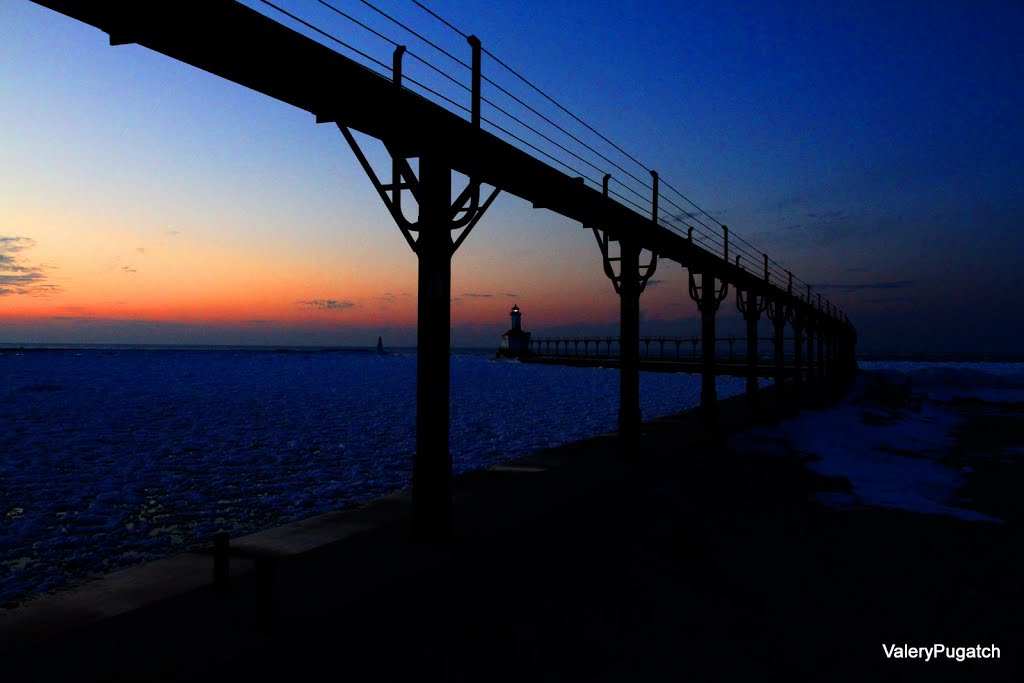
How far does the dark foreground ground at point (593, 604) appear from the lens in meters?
5.06

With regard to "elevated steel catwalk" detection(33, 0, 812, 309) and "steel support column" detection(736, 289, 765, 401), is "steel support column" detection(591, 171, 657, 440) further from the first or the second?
"steel support column" detection(736, 289, 765, 401)

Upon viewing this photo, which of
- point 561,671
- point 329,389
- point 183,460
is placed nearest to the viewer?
point 561,671

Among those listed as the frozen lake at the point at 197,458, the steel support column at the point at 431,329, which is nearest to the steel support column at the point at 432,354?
the steel support column at the point at 431,329

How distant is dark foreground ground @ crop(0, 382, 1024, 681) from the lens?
5.06 meters

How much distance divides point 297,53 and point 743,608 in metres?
7.28

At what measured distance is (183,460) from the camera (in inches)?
728

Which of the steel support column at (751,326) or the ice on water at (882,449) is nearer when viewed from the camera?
the ice on water at (882,449)

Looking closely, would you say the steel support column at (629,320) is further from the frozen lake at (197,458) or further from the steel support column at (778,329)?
the steel support column at (778,329)

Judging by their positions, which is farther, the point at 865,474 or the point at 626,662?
the point at 865,474

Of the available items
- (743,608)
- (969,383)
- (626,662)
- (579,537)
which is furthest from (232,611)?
(969,383)

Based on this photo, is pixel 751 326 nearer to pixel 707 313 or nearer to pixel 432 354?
pixel 707 313

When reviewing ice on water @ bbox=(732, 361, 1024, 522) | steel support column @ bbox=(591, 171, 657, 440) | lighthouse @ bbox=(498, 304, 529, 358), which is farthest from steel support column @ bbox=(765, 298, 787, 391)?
lighthouse @ bbox=(498, 304, 529, 358)

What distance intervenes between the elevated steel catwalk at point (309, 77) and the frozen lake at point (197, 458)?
6.87 metres

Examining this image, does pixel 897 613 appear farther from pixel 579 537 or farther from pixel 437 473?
pixel 437 473
